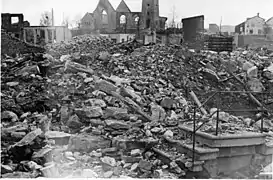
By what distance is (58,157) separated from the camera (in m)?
2.78

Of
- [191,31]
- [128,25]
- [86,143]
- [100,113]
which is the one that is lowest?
[86,143]

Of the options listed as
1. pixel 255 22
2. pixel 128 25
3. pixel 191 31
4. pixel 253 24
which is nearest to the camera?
pixel 255 22

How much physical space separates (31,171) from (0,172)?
220 millimetres

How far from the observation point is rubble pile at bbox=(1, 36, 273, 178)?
2.76m

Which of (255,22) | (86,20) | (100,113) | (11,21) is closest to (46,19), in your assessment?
(11,21)

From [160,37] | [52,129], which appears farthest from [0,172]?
[160,37]

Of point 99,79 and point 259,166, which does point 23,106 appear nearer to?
point 99,79

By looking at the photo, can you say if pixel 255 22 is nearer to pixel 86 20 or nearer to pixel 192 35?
pixel 192 35

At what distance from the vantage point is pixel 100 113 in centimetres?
344

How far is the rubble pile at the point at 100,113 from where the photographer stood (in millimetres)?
2764

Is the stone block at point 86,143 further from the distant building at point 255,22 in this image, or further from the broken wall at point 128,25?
the broken wall at point 128,25

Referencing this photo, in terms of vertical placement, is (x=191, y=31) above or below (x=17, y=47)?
above

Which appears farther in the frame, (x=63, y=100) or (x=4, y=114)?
(x=63, y=100)

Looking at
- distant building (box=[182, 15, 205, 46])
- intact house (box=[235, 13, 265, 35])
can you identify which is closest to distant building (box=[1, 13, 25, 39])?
intact house (box=[235, 13, 265, 35])
